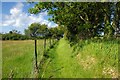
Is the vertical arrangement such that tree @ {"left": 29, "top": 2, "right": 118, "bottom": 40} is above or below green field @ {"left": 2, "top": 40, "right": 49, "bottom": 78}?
above

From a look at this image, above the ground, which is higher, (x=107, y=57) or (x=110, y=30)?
(x=110, y=30)

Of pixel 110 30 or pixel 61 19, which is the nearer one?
pixel 110 30

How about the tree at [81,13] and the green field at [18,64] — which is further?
the tree at [81,13]

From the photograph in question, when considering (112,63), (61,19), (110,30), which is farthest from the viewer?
(61,19)

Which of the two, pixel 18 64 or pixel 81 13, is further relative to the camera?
pixel 81 13

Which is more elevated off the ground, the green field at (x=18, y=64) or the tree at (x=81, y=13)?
the tree at (x=81, y=13)

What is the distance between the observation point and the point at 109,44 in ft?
51.4

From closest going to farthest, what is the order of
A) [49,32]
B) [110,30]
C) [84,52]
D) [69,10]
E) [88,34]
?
[84,52] → [110,30] → [69,10] → [88,34] → [49,32]

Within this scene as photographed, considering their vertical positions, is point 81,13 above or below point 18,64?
above

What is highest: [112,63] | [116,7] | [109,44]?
[116,7]

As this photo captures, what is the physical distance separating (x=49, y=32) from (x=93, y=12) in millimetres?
72022

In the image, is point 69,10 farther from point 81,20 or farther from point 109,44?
point 109,44

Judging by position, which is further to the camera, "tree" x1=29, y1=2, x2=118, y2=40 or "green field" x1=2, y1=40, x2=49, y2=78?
"tree" x1=29, y1=2, x2=118, y2=40

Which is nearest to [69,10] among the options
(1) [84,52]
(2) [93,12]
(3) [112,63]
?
(2) [93,12]
